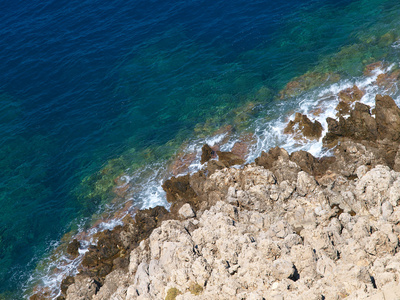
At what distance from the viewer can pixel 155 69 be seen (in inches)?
2442

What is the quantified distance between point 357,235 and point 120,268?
66.6 feet

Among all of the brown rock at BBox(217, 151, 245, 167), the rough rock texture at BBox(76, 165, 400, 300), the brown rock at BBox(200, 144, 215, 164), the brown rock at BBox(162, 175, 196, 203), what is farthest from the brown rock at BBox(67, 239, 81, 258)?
the brown rock at BBox(217, 151, 245, 167)

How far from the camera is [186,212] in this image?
36.3 meters

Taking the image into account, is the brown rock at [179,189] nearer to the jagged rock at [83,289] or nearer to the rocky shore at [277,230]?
the rocky shore at [277,230]

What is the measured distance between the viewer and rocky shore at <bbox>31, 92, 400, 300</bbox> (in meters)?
A: 24.5

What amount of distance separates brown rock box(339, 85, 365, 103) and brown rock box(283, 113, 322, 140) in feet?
17.6

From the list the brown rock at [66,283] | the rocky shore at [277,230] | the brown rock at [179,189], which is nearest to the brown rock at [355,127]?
the rocky shore at [277,230]

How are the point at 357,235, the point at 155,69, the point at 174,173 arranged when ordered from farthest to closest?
the point at 155,69
the point at 174,173
the point at 357,235

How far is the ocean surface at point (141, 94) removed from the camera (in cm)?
4547

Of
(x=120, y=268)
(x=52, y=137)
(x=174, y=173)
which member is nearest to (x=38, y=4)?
(x=52, y=137)

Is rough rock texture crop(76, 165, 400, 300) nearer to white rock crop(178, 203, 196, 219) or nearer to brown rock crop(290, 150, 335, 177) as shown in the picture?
white rock crop(178, 203, 196, 219)

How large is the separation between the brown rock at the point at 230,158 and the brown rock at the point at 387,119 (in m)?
14.6

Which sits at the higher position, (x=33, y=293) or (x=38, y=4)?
(x=38, y=4)

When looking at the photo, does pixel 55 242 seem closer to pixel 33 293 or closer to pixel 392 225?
pixel 33 293
